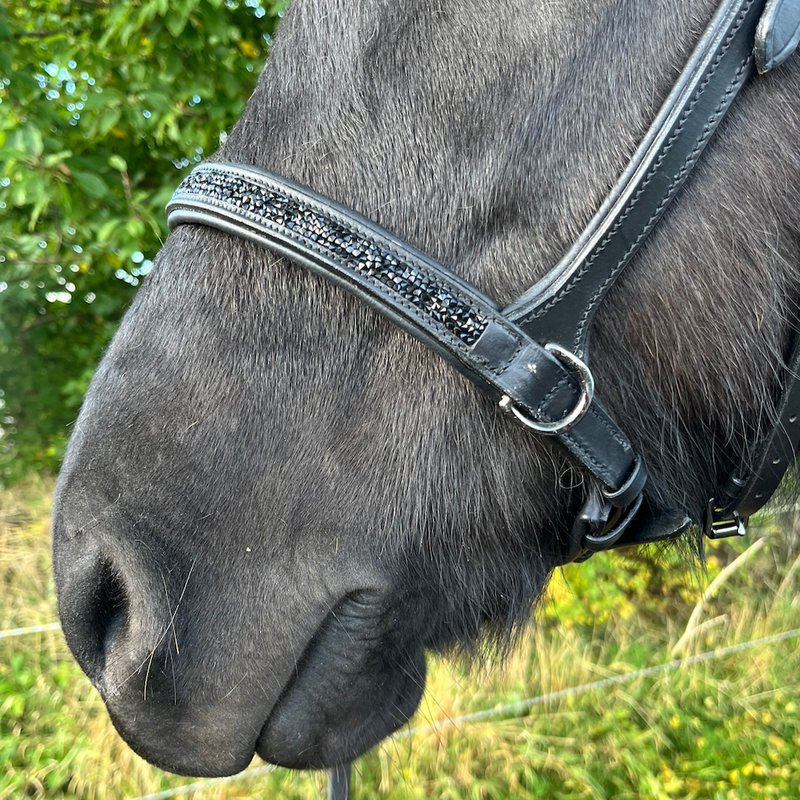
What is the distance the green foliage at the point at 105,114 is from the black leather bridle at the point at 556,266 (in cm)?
155

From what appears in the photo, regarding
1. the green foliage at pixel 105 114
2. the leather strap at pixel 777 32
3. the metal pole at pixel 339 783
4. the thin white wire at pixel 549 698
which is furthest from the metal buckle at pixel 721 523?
the green foliage at pixel 105 114

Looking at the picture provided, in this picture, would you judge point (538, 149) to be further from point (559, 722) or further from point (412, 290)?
point (559, 722)

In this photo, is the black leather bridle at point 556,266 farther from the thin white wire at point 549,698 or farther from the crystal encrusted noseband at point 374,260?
the thin white wire at point 549,698

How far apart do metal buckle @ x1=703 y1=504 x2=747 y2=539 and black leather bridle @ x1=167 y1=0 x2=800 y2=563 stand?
0.37m

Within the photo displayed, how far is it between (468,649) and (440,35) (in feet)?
2.99

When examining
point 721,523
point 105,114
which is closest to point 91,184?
point 105,114

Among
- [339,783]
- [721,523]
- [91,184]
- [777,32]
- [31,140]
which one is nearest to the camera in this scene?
[777,32]

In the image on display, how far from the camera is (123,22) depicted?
2209 mm

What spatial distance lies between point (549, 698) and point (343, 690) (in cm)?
230

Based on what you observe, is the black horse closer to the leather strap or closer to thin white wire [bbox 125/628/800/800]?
the leather strap

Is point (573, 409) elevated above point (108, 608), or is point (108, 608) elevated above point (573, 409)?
point (573, 409)

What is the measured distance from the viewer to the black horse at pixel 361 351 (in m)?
0.80

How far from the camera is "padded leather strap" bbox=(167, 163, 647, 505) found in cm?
80

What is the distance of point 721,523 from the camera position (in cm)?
115
